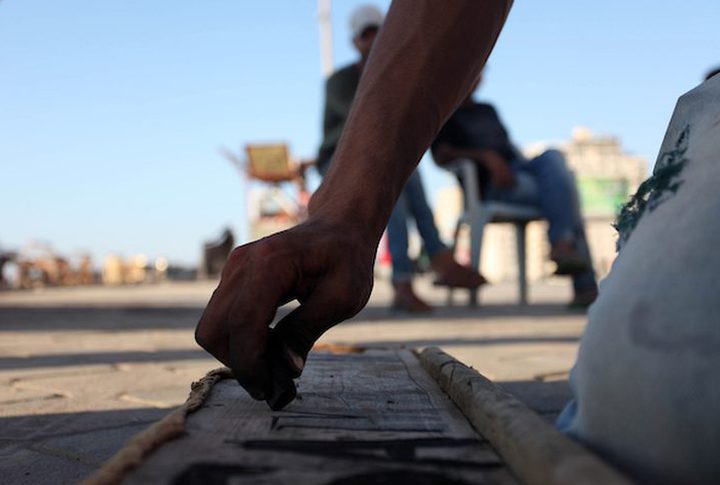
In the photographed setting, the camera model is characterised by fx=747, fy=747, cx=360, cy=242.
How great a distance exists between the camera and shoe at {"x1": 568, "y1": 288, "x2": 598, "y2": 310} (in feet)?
15.3

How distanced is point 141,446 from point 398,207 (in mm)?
3858

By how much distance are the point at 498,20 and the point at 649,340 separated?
546mm

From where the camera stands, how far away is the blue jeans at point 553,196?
4621mm

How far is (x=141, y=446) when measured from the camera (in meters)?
0.69

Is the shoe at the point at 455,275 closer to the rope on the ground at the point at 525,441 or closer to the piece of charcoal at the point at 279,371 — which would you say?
the rope on the ground at the point at 525,441

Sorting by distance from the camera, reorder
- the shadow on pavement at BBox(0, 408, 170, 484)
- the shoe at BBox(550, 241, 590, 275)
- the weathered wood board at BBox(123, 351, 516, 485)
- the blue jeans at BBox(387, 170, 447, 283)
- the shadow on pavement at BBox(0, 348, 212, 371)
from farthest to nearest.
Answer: the blue jeans at BBox(387, 170, 447, 283)
the shoe at BBox(550, 241, 590, 275)
the shadow on pavement at BBox(0, 348, 212, 371)
the shadow on pavement at BBox(0, 408, 170, 484)
the weathered wood board at BBox(123, 351, 516, 485)

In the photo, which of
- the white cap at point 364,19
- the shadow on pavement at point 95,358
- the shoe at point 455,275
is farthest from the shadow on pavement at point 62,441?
the white cap at point 364,19

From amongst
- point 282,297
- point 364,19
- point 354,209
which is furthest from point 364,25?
point 282,297

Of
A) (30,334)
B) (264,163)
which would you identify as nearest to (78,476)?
(30,334)

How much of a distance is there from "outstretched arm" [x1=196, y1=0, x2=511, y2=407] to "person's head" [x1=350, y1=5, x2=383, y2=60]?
3.40m

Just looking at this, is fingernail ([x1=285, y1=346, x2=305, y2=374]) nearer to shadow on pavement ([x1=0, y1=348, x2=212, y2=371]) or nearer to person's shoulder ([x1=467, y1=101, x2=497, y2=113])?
shadow on pavement ([x1=0, y1=348, x2=212, y2=371])

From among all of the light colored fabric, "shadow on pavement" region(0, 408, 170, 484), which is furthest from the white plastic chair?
the light colored fabric

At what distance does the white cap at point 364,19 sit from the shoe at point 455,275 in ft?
4.69

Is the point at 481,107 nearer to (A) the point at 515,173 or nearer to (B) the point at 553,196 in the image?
(A) the point at 515,173
